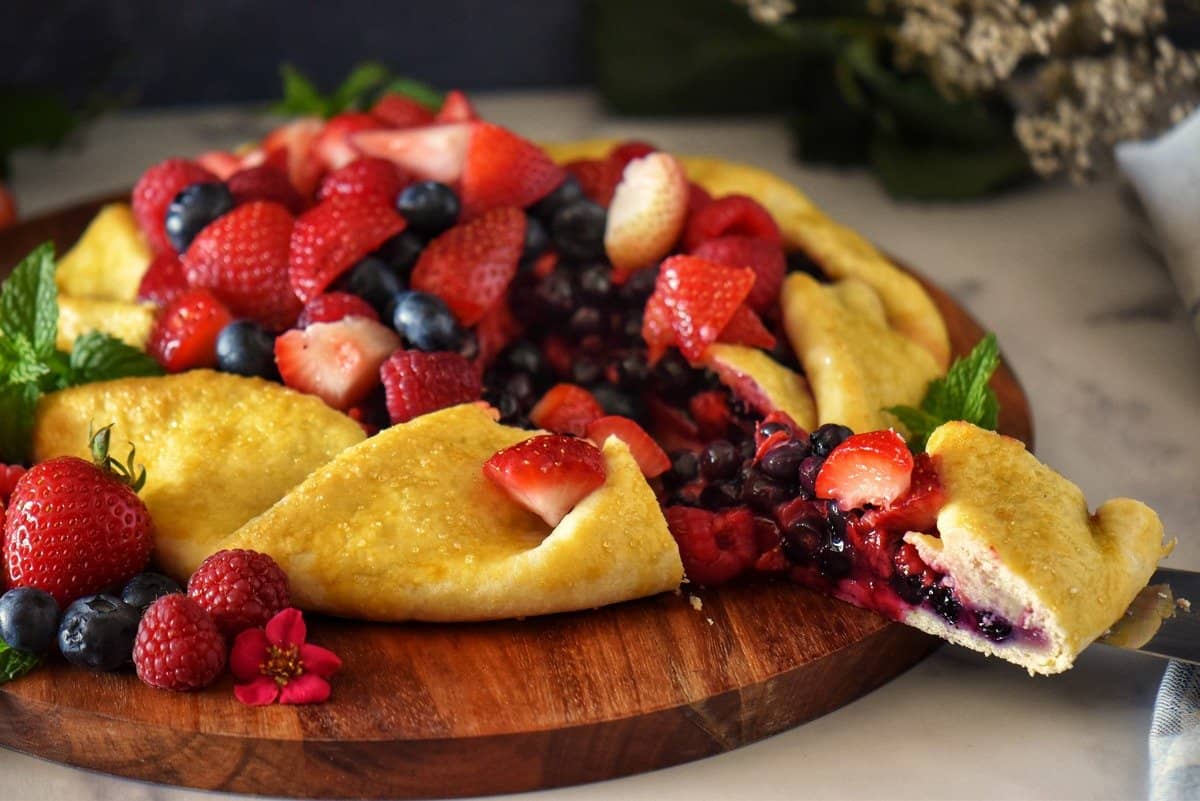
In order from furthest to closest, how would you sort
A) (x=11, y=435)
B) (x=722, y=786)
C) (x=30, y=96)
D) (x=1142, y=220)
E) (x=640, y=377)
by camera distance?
(x=30, y=96) < (x=1142, y=220) < (x=640, y=377) < (x=11, y=435) < (x=722, y=786)

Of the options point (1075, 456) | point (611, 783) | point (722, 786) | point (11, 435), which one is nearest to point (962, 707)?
point (722, 786)

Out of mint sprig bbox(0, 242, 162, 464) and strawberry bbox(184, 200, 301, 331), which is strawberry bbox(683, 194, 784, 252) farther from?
mint sprig bbox(0, 242, 162, 464)

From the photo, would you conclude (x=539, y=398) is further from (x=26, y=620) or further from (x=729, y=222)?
(x=26, y=620)

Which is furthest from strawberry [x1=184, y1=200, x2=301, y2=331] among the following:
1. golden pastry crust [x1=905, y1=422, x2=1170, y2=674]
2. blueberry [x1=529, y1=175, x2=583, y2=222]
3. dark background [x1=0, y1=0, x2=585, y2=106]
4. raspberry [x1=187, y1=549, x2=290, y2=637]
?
dark background [x1=0, y1=0, x2=585, y2=106]

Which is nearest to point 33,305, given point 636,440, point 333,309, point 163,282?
point 163,282

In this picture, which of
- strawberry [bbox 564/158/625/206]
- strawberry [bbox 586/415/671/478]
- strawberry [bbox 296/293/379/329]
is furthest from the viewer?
strawberry [bbox 564/158/625/206]

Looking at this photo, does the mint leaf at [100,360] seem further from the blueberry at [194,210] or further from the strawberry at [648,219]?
the strawberry at [648,219]

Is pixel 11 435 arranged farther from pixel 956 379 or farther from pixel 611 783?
pixel 956 379
